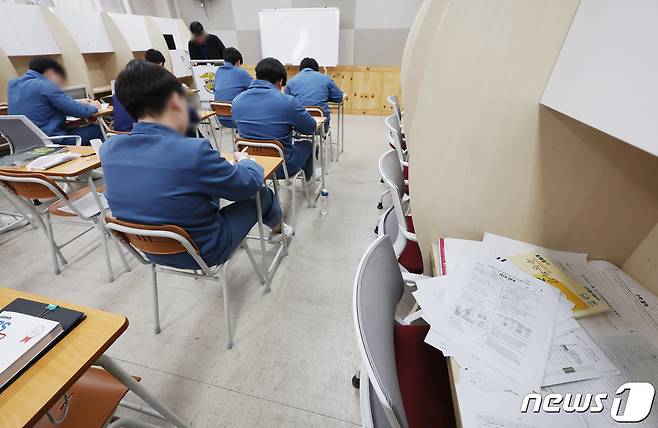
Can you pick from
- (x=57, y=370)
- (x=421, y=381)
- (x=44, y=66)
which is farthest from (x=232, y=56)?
(x=421, y=381)

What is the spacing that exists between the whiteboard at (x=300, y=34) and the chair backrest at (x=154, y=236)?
5273 mm

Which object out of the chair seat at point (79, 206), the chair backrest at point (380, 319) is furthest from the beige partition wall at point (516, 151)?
the chair seat at point (79, 206)

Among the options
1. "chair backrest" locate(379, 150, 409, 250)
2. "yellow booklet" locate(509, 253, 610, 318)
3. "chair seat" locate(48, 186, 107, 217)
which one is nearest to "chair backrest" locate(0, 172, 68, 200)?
"chair seat" locate(48, 186, 107, 217)

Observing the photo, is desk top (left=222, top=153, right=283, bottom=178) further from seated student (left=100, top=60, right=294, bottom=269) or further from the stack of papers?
the stack of papers

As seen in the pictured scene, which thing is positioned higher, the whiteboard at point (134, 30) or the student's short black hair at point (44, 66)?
the whiteboard at point (134, 30)

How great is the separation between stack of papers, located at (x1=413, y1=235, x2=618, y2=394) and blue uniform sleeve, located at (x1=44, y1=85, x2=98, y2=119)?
10.6ft

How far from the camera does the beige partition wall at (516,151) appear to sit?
2.46ft

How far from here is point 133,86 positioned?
0.96 m

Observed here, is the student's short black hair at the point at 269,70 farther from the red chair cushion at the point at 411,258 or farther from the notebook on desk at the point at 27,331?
the notebook on desk at the point at 27,331

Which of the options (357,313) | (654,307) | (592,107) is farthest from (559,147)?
(357,313)

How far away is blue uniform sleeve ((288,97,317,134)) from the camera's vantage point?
1990 millimetres

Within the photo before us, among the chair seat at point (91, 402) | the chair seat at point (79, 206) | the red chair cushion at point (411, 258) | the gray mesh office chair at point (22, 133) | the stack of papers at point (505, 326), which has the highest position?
the stack of papers at point (505, 326)

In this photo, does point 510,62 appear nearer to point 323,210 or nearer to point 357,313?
point 357,313

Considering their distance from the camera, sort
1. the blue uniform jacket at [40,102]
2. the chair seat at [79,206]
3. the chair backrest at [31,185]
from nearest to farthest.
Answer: the chair backrest at [31,185] < the chair seat at [79,206] < the blue uniform jacket at [40,102]
